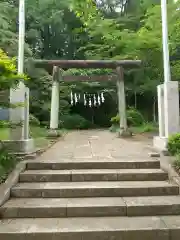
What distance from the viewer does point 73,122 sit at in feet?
61.7

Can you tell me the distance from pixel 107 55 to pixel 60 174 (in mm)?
12699

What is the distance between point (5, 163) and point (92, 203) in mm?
1970

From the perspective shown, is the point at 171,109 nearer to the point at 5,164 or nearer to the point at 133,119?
the point at 5,164

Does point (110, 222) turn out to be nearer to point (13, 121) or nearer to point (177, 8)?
point (13, 121)

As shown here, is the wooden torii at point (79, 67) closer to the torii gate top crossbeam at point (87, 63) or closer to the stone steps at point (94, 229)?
the torii gate top crossbeam at point (87, 63)

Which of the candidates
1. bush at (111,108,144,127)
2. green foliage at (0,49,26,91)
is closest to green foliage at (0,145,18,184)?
green foliage at (0,49,26,91)

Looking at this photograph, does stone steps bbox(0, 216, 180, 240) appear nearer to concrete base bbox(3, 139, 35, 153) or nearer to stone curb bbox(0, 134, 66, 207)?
stone curb bbox(0, 134, 66, 207)

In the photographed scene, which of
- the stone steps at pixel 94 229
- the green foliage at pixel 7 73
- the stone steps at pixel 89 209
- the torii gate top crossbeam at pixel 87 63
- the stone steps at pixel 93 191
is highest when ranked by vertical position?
the torii gate top crossbeam at pixel 87 63

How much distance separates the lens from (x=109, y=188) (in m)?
4.34

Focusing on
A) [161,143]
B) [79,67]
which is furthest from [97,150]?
[79,67]

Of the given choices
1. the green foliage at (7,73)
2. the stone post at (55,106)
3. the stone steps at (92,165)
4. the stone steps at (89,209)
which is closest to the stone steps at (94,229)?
the stone steps at (89,209)

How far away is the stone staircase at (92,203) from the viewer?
334cm

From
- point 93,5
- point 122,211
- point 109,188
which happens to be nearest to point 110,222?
point 122,211

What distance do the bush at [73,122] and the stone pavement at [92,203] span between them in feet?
42.9
